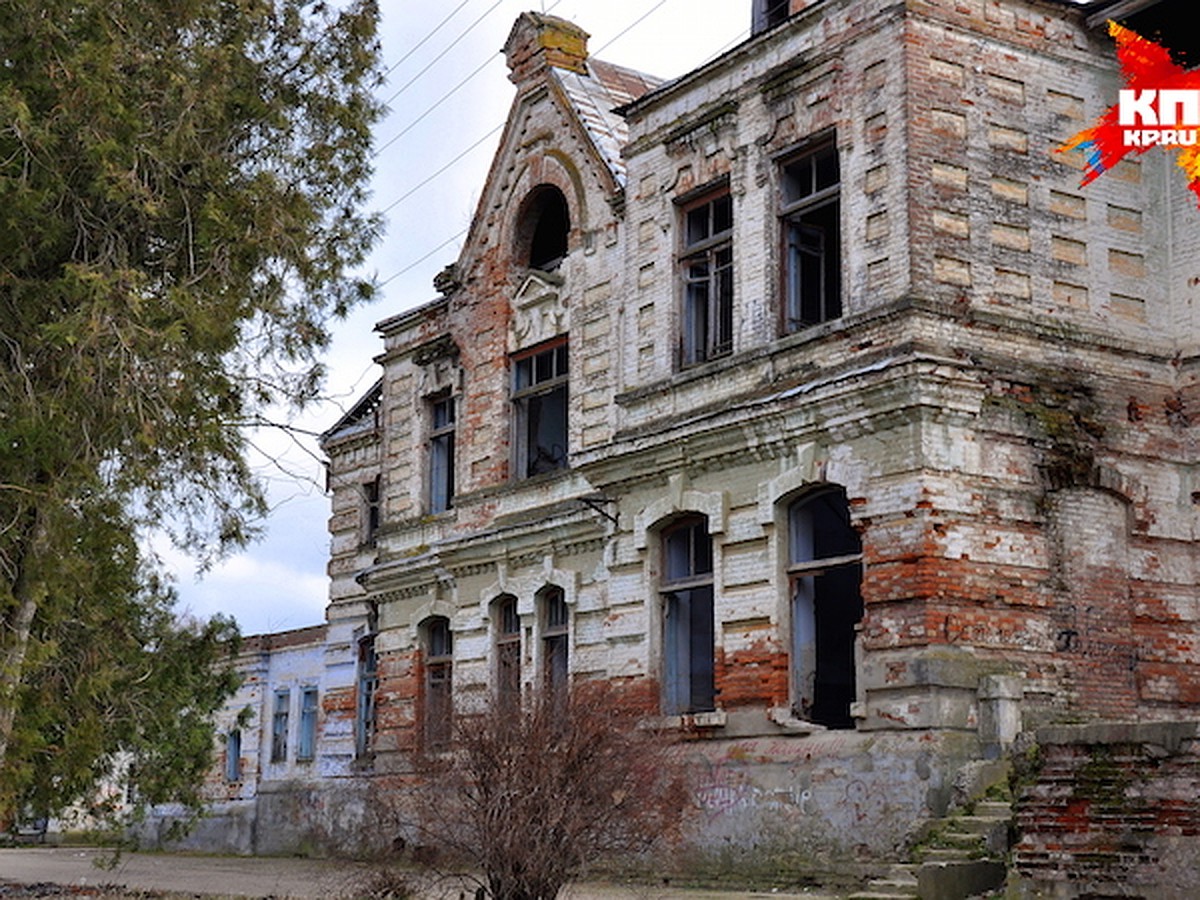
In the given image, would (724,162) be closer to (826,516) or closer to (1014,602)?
(826,516)

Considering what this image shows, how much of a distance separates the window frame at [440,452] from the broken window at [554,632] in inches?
153

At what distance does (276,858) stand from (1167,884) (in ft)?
65.9

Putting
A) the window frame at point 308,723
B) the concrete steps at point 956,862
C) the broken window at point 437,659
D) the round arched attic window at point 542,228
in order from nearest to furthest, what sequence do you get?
the concrete steps at point 956,862
the round arched attic window at point 542,228
the broken window at point 437,659
the window frame at point 308,723

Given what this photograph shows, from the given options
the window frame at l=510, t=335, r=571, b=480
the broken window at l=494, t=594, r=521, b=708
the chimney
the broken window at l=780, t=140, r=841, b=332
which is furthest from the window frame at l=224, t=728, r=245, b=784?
the broken window at l=780, t=140, r=841, b=332

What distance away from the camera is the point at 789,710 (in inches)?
695

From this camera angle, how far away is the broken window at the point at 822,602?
17859 mm

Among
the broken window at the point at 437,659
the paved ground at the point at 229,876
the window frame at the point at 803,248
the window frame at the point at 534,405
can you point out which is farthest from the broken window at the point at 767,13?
the paved ground at the point at 229,876

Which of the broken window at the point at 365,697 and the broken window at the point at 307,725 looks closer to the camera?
the broken window at the point at 365,697

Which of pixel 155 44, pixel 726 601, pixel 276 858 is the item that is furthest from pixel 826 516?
pixel 276 858

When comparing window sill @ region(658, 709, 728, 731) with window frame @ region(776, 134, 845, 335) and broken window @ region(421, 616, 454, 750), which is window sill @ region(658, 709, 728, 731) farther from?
broken window @ region(421, 616, 454, 750)

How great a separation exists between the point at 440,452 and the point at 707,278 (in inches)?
330

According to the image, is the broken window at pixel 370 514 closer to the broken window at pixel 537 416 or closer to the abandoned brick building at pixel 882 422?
the broken window at pixel 537 416

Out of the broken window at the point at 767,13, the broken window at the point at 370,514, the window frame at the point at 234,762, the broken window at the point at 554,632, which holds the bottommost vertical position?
the window frame at the point at 234,762

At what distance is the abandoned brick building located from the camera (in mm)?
16406
